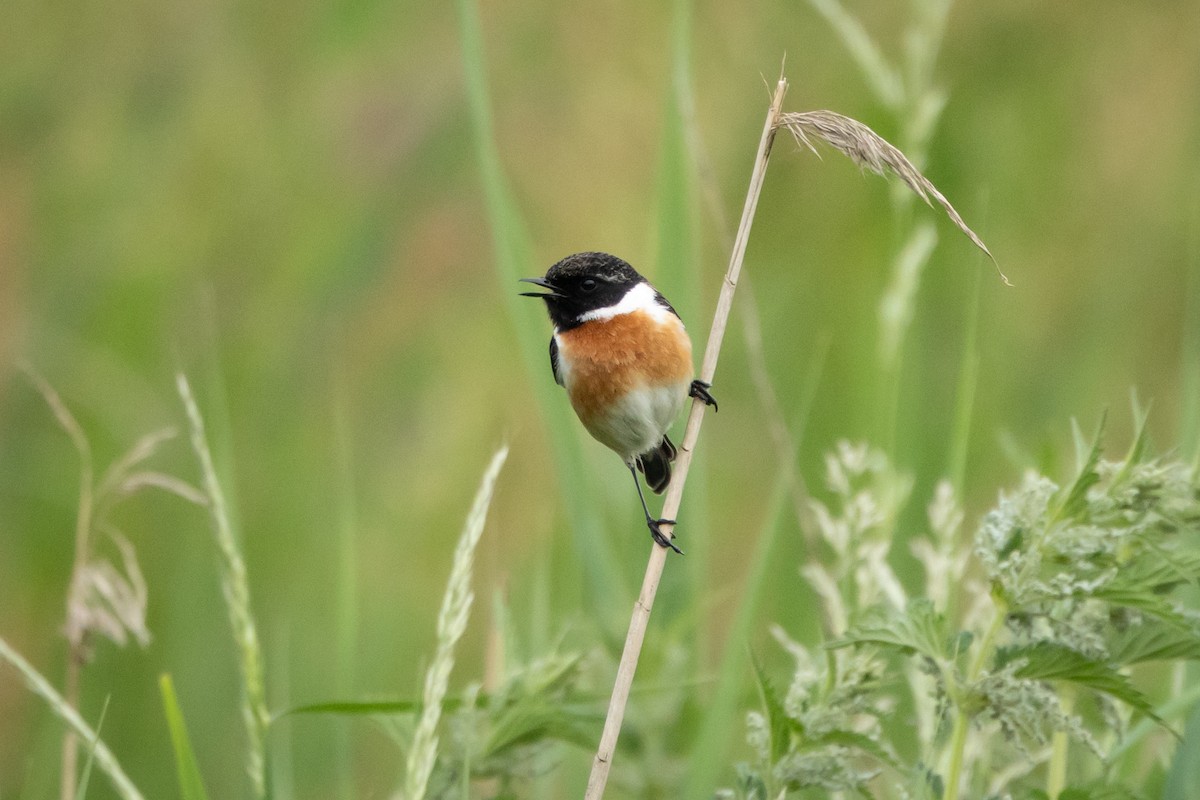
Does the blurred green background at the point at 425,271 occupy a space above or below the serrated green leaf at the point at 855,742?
above

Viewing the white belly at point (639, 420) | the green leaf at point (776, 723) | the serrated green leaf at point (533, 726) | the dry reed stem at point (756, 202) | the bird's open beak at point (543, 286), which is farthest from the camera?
the white belly at point (639, 420)

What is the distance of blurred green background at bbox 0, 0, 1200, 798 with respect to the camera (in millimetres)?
4125

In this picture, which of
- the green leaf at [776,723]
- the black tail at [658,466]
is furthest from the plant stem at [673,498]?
the black tail at [658,466]

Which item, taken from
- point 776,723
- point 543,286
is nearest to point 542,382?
point 543,286

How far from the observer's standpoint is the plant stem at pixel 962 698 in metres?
1.56

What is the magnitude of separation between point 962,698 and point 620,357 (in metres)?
1.83

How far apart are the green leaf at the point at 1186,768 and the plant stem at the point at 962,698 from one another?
38 cm

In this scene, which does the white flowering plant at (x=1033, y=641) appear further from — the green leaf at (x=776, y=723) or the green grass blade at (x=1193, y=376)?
the green grass blade at (x=1193, y=376)

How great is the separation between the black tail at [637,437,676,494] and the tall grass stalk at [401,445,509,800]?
186 cm

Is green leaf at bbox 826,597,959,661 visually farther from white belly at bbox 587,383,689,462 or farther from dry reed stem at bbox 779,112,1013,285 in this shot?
white belly at bbox 587,383,689,462

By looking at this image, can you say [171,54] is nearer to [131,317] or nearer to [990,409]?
[131,317]

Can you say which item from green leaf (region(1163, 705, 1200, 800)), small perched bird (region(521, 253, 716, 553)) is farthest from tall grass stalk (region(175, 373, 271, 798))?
small perched bird (region(521, 253, 716, 553))

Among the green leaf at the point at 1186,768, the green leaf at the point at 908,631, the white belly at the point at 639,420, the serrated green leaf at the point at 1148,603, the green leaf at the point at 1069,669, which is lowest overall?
the green leaf at the point at 1186,768

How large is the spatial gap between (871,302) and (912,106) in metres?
1.46
